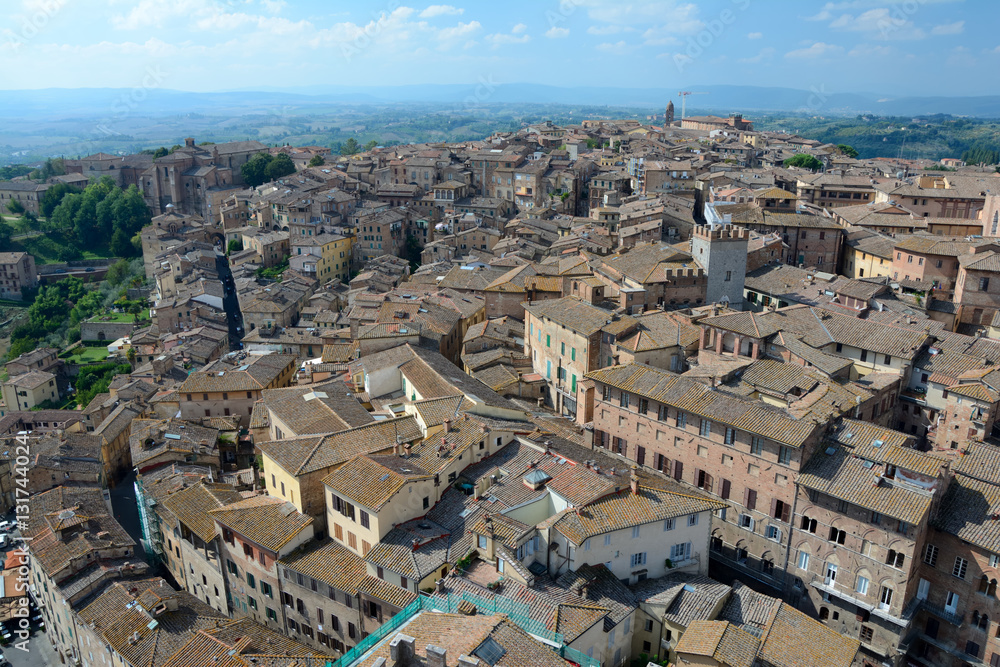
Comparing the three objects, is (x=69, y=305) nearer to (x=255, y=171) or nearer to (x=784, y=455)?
(x=255, y=171)

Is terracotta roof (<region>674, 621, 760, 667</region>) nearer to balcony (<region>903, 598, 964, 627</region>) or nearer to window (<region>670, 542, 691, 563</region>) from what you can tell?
window (<region>670, 542, 691, 563</region>)

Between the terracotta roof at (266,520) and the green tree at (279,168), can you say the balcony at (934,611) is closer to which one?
the terracotta roof at (266,520)

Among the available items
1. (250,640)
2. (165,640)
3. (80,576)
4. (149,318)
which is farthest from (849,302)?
(149,318)

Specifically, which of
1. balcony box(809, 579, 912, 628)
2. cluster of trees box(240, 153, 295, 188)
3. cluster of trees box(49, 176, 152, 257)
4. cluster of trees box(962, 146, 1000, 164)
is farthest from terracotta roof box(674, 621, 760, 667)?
cluster of trees box(962, 146, 1000, 164)

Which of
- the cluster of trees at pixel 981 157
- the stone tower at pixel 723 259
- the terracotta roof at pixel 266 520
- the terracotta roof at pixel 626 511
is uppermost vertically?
the cluster of trees at pixel 981 157

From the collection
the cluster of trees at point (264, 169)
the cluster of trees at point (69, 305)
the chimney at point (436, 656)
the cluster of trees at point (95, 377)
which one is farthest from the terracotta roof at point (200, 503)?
the cluster of trees at point (264, 169)

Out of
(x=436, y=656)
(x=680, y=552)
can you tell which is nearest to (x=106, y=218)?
(x=680, y=552)
